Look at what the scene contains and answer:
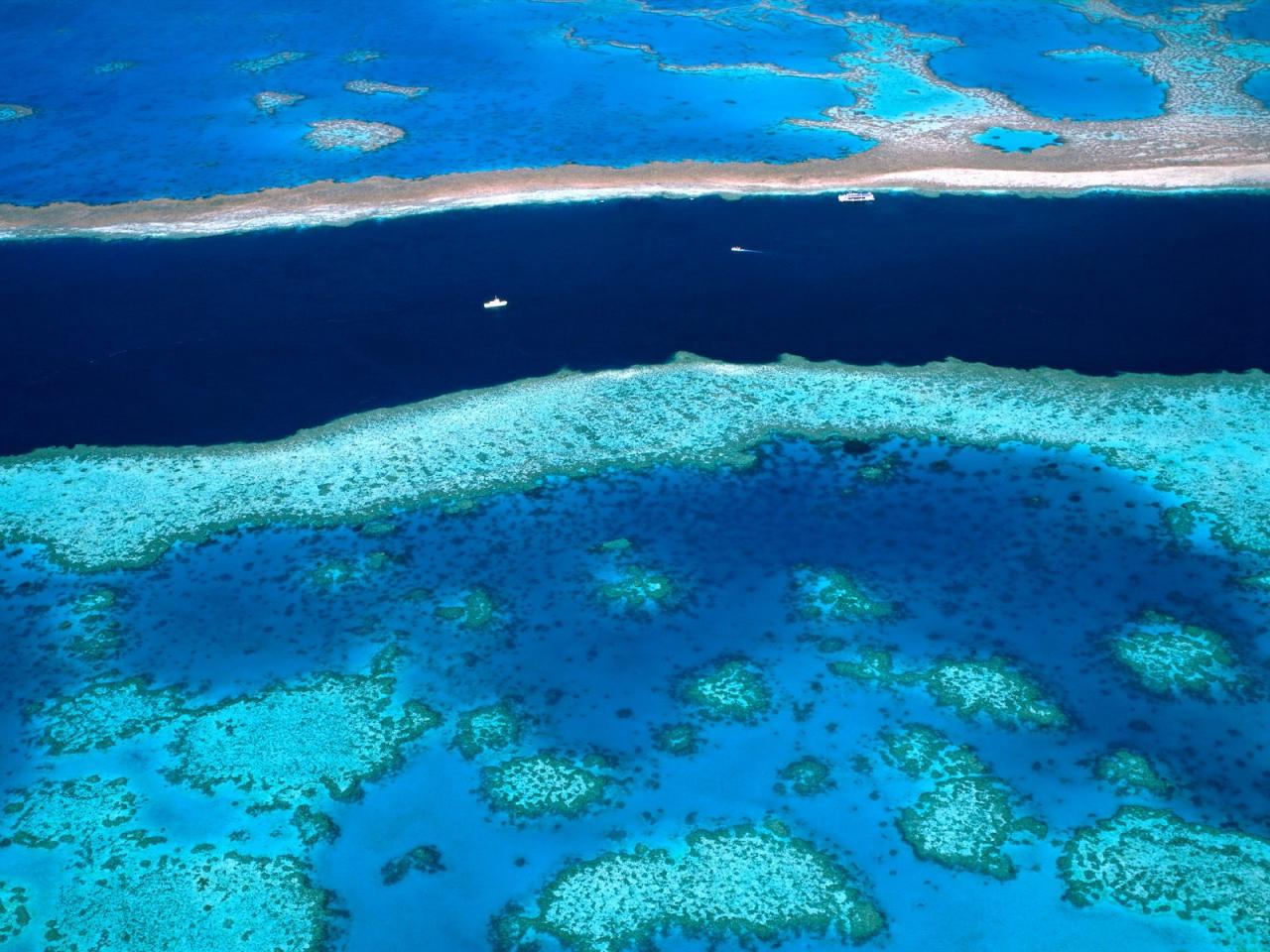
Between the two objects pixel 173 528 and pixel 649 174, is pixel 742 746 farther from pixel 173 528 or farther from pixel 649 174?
pixel 649 174

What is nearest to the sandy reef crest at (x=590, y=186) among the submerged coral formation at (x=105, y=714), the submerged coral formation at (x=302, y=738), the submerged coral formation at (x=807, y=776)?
the submerged coral formation at (x=105, y=714)

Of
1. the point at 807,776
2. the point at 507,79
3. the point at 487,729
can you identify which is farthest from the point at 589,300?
the point at 507,79

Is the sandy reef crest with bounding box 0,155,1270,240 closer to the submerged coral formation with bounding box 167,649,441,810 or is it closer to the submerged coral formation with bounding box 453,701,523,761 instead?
the submerged coral formation with bounding box 167,649,441,810

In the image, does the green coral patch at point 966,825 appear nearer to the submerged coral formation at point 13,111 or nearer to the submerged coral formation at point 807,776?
the submerged coral formation at point 807,776

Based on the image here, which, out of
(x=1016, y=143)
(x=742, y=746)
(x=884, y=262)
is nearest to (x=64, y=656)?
(x=742, y=746)

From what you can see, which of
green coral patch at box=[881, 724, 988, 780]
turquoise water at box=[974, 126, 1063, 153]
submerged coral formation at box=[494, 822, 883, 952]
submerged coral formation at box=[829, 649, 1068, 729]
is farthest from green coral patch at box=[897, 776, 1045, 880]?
turquoise water at box=[974, 126, 1063, 153]

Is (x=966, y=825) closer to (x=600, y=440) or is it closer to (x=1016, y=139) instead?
(x=600, y=440)
